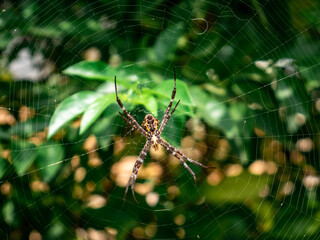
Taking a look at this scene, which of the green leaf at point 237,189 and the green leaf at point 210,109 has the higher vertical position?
the green leaf at point 210,109

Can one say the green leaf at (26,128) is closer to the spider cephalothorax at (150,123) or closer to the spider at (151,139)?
the spider at (151,139)

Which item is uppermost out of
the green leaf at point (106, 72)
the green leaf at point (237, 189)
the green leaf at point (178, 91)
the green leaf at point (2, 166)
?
the green leaf at point (106, 72)

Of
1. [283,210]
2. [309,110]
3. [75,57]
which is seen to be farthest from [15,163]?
[309,110]

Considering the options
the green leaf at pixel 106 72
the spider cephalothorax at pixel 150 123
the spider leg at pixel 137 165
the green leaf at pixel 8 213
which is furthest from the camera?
the spider cephalothorax at pixel 150 123

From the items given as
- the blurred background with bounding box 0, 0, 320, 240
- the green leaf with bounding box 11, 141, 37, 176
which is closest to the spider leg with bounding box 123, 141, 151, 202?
the blurred background with bounding box 0, 0, 320, 240

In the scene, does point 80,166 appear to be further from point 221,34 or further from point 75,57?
point 221,34

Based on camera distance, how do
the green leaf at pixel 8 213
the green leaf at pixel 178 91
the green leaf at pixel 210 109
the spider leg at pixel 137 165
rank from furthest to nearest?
1. the spider leg at pixel 137 165
2. the green leaf at pixel 8 213
3. the green leaf at pixel 210 109
4. the green leaf at pixel 178 91

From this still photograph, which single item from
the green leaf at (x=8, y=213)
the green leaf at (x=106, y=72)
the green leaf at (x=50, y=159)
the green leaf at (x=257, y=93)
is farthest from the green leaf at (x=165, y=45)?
the green leaf at (x=8, y=213)

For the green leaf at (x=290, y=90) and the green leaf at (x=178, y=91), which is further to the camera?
the green leaf at (x=290, y=90)
